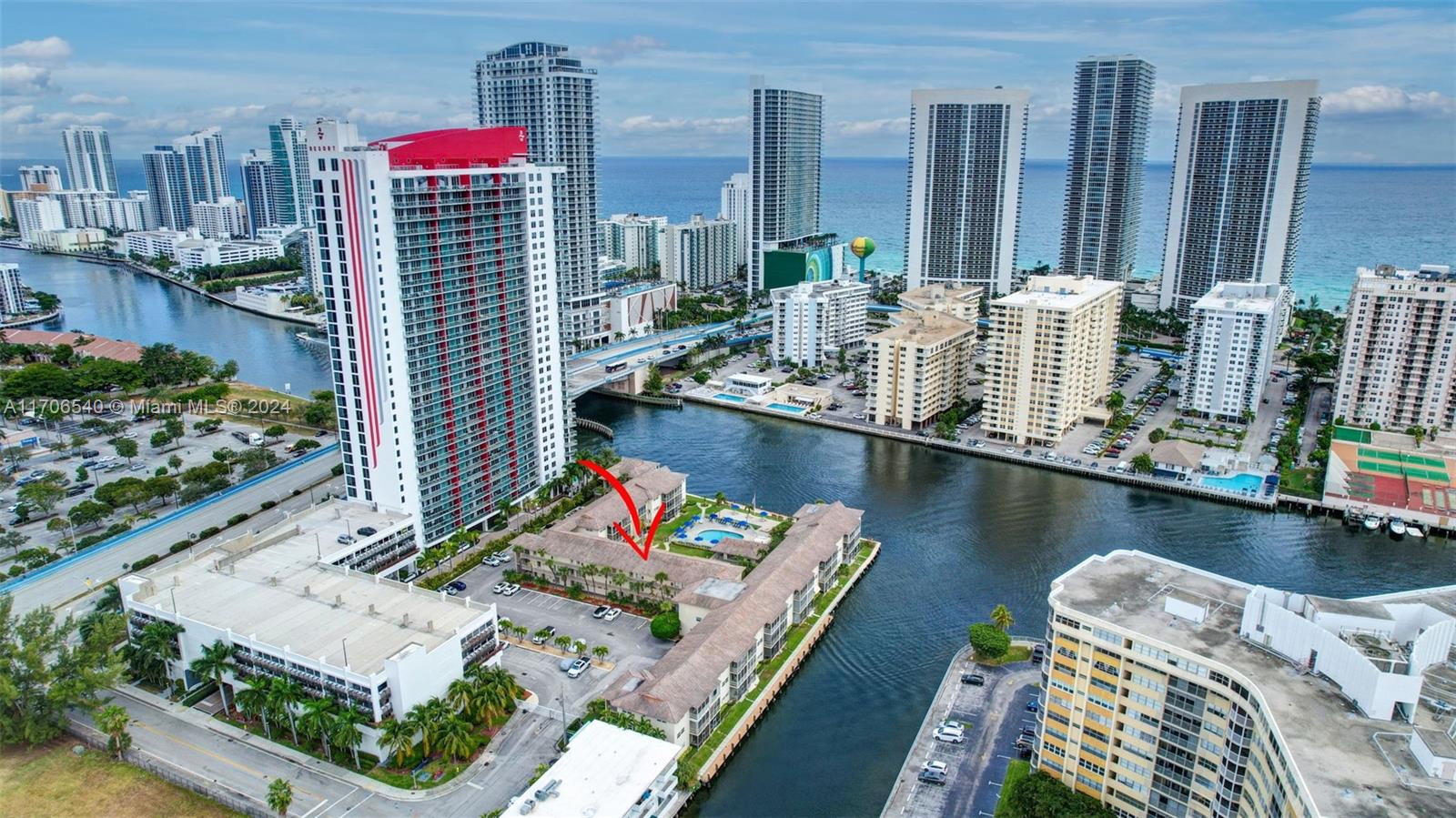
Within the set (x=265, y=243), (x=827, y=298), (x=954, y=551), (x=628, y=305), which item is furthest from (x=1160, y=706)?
(x=265, y=243)

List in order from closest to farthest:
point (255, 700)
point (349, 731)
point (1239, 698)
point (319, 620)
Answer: point (1239, 698)
point (349, 731)
point (255, 700)
point (319, 620)

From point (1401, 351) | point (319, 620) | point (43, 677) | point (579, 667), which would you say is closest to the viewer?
point (43, 677)

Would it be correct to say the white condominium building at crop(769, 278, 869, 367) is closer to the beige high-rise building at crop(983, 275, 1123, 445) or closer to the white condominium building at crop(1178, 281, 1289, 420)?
the beige high-rise building at crop(983, 275, 1123, 445)

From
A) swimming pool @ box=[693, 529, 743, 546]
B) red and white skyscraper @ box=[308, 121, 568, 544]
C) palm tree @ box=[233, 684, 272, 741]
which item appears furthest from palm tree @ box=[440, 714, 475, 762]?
swimming pool @ box=[693, 529, 743, 546]

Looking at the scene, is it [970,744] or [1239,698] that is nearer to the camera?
[1239,698]

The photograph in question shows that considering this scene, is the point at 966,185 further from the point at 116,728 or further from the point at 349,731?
the point at 116,728

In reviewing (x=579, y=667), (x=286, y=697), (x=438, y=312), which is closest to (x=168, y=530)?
(x=438, y=312)

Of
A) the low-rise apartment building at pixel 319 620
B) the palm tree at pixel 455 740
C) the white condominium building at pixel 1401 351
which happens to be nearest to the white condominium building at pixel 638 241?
the white condominium building at pixel 1401 351
